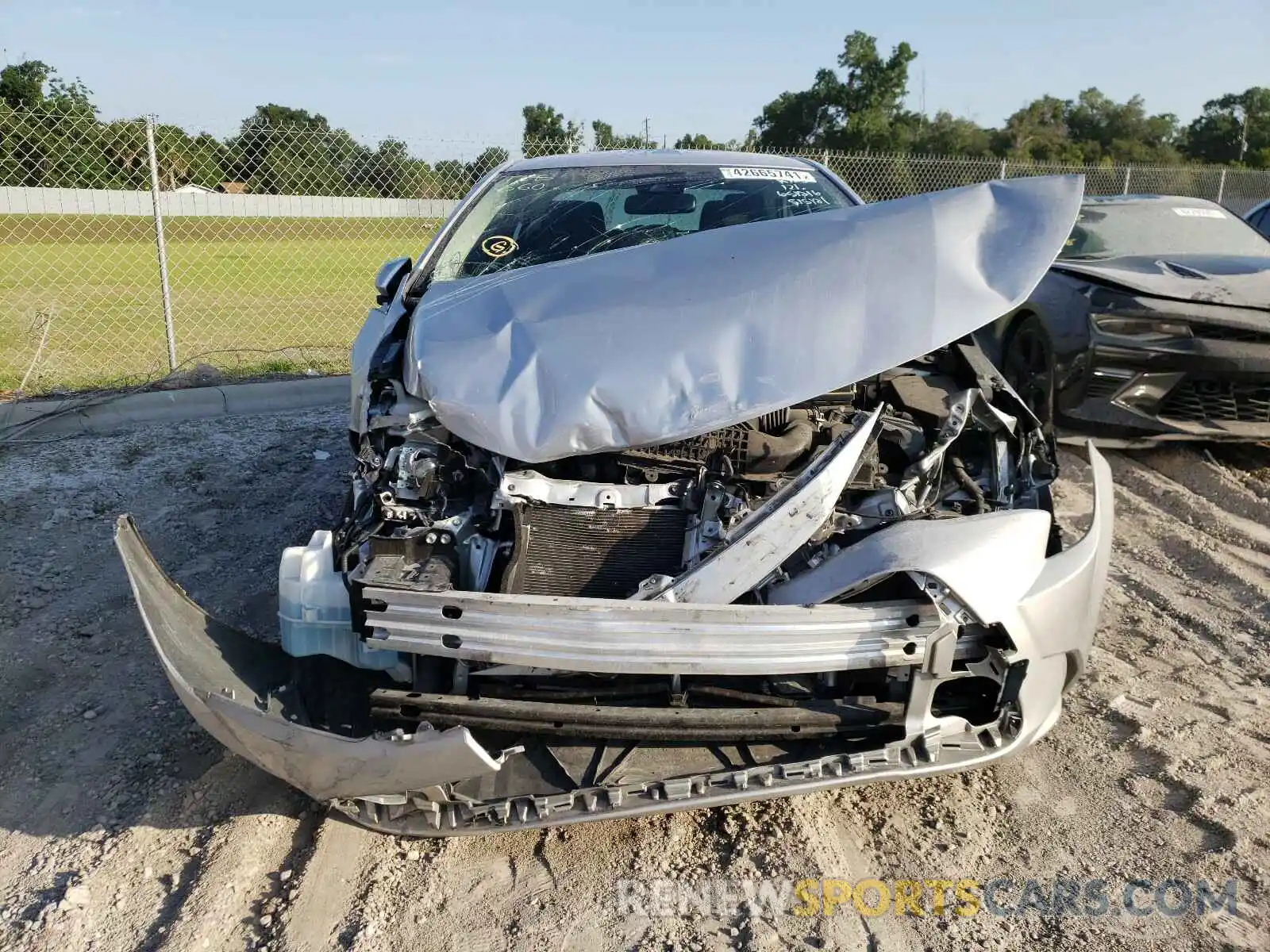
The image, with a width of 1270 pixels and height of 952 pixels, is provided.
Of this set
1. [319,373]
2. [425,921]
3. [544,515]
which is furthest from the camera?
[319,373]

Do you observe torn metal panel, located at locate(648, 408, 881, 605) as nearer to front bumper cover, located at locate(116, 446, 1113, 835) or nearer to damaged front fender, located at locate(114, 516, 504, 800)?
front bumper cover, located at locate(116, 446, 1113, 835)

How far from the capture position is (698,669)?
2.24 m

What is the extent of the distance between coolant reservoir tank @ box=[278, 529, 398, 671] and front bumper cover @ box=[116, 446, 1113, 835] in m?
0.18

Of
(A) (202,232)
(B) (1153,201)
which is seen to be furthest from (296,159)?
(B) (1153,201)

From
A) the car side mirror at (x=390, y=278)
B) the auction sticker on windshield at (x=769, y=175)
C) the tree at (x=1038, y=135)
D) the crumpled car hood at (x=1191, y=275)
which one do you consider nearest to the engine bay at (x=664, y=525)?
the car side mirror at (x=390, y=278)

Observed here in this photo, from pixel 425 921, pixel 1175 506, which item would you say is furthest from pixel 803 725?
pixel 1175 506

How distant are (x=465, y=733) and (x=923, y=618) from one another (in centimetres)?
113

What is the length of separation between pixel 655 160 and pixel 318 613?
9.13 ft

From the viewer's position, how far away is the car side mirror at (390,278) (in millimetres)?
4035

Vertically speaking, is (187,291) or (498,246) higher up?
(498,246)

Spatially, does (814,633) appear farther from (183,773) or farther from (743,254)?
(183,773)

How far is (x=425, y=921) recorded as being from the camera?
230cm

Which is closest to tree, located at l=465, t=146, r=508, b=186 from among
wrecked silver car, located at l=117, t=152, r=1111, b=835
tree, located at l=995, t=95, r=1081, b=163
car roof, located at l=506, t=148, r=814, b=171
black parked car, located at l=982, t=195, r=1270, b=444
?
car roof, located at l=506, t=148, r=814, b=171

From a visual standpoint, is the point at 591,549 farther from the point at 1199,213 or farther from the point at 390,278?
the point at 1199,213
